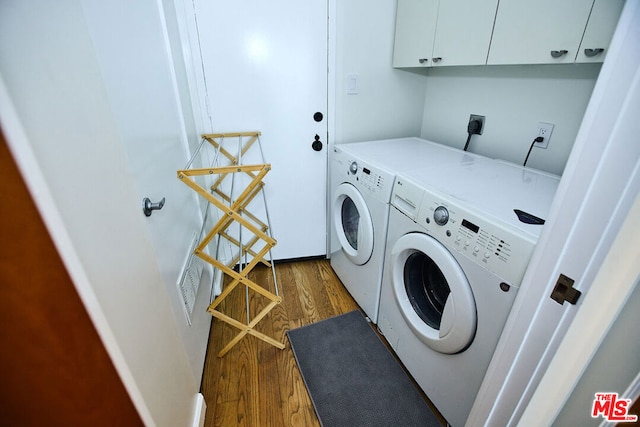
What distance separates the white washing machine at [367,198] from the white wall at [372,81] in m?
0.20

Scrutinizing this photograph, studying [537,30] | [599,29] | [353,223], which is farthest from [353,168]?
[599,29]

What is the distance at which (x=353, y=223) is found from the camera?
6.14ft

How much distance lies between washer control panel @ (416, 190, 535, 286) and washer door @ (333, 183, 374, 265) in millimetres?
414

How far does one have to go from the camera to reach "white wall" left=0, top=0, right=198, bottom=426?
1.37 feet

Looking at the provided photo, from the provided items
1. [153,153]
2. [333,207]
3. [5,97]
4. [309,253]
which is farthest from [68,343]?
[309,253]

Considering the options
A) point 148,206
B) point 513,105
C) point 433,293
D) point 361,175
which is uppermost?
point 513,105

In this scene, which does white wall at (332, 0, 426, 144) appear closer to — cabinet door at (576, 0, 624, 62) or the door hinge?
cabinet door at (576, 0, 624, 62)

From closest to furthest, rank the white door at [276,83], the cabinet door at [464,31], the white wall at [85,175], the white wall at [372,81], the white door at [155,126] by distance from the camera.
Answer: the white wall at [85,175]
the white door at [155,126]
the cabinet door at [464,31]
the white door at [276,83]
the white wall at [372,81]

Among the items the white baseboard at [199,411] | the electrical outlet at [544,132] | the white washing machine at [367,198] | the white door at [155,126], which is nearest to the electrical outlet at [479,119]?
the white washing machine at [367,198]

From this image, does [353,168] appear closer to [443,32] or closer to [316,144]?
[316,144]

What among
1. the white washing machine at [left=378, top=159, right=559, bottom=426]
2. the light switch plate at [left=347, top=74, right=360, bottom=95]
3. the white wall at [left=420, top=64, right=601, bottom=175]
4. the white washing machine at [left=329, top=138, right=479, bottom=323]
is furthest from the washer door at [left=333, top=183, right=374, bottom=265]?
the white wall at [left=420, top=64, right=601, bottom=175]

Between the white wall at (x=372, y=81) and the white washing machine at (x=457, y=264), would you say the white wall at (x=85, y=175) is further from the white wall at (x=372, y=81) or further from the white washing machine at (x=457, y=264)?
the white wall at (x=372, y=81)

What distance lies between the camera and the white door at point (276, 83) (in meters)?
1.62

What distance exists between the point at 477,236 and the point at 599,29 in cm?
78
